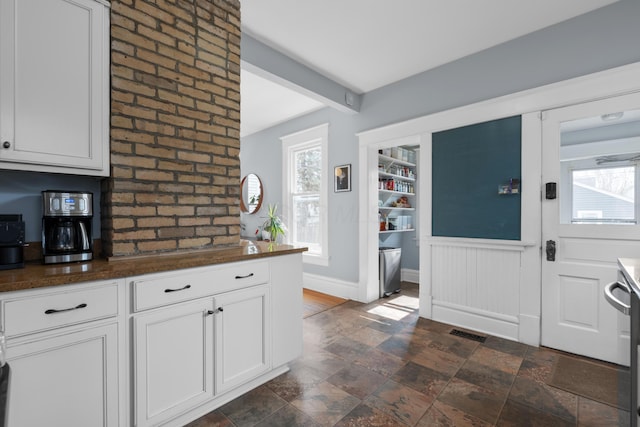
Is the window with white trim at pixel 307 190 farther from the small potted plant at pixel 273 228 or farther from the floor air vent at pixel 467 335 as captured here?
the floor air vent at pixel 467 335

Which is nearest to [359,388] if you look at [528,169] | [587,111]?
[528,169]

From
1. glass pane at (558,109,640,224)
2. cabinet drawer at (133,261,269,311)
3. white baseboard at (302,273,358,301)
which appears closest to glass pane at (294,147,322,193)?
white baseboard at (302,273,358,301)

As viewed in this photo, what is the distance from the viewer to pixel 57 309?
1203 mm

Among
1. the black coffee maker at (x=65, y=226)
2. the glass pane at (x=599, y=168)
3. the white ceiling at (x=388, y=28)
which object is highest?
the white ceiling at (x=388, y=28)

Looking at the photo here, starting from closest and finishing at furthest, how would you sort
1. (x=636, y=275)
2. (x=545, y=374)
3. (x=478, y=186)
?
(x=636, y=275) → (x=545, y=374) → (x=478, y=186)

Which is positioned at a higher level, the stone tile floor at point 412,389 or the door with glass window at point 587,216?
the door with glass window at point 587,216

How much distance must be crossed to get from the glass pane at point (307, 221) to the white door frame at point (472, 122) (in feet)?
3.19

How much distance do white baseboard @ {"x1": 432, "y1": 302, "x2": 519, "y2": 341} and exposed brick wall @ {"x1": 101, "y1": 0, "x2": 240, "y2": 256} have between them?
234 centimetres

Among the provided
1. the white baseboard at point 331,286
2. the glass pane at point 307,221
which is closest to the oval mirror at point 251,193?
the glass pane at point 307,221

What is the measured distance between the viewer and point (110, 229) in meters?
1.68

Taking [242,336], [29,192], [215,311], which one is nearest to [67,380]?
[215,311]

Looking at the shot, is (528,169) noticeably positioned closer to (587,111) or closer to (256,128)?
(587,111)

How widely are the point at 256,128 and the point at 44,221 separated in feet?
13.6

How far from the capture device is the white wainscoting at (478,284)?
8.92ft
